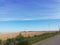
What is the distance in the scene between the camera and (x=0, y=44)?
78.7 ft

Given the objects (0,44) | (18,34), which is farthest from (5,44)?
(18,34)

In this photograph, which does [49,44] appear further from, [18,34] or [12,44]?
[18,34]

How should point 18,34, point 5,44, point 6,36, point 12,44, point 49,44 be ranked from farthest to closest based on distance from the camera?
point 18,34 → point 6,36 → point 49,44 → point 5,44 → point 12,44

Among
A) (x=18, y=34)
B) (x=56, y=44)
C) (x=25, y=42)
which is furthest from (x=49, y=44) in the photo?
(x=18, y=34)

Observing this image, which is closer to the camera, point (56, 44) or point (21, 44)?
point (21, 44)

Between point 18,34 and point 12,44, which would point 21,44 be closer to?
point 12,44

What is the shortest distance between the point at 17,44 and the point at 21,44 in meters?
0.64

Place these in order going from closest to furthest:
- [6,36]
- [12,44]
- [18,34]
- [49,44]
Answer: [12,44] < [49,44] < [6,36] < [18,34]

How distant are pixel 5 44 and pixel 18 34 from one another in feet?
48.8

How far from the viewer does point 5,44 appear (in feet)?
82.1

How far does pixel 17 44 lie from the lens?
79.3 feet

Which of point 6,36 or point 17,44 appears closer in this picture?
point 17,44

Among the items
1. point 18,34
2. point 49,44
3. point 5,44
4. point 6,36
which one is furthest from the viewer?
point 18,34

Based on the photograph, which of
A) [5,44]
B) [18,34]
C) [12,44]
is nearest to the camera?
[12,44]
